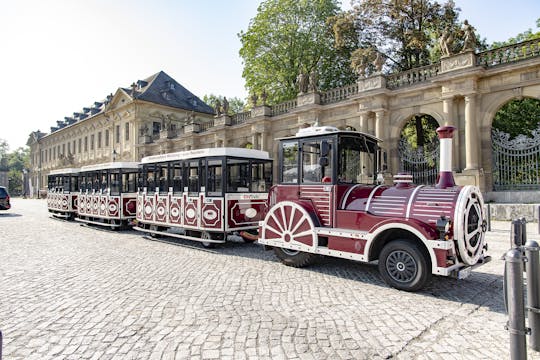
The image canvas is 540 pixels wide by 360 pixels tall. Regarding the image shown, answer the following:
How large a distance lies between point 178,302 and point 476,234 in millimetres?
4661

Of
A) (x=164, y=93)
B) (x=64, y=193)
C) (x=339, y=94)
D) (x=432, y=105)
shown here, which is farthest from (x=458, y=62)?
(x=164, y=93)

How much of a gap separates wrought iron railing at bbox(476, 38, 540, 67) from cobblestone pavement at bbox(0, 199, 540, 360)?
1144cm

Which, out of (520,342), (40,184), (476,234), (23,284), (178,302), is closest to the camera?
(520,342)

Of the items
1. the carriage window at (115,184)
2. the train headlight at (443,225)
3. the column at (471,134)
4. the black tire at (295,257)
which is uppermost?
the column at (471,134)

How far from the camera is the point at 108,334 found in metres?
3.87

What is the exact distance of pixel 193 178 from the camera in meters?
10.4

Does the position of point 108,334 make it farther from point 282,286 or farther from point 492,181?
point 492,181

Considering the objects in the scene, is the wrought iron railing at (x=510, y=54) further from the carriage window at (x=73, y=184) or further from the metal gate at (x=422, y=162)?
the carriage window at (x=73, y=184)

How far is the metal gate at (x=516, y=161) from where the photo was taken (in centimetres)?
1345

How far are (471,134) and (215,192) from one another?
12440 millimetres

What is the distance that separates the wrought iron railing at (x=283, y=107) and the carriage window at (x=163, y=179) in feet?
45.3

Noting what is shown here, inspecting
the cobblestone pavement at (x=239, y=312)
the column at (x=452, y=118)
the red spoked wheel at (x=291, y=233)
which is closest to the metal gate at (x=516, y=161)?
the column at (x=452, y=118)

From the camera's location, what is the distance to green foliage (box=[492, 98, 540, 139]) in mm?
24516

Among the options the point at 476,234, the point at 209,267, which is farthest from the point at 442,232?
the point at 209,267
